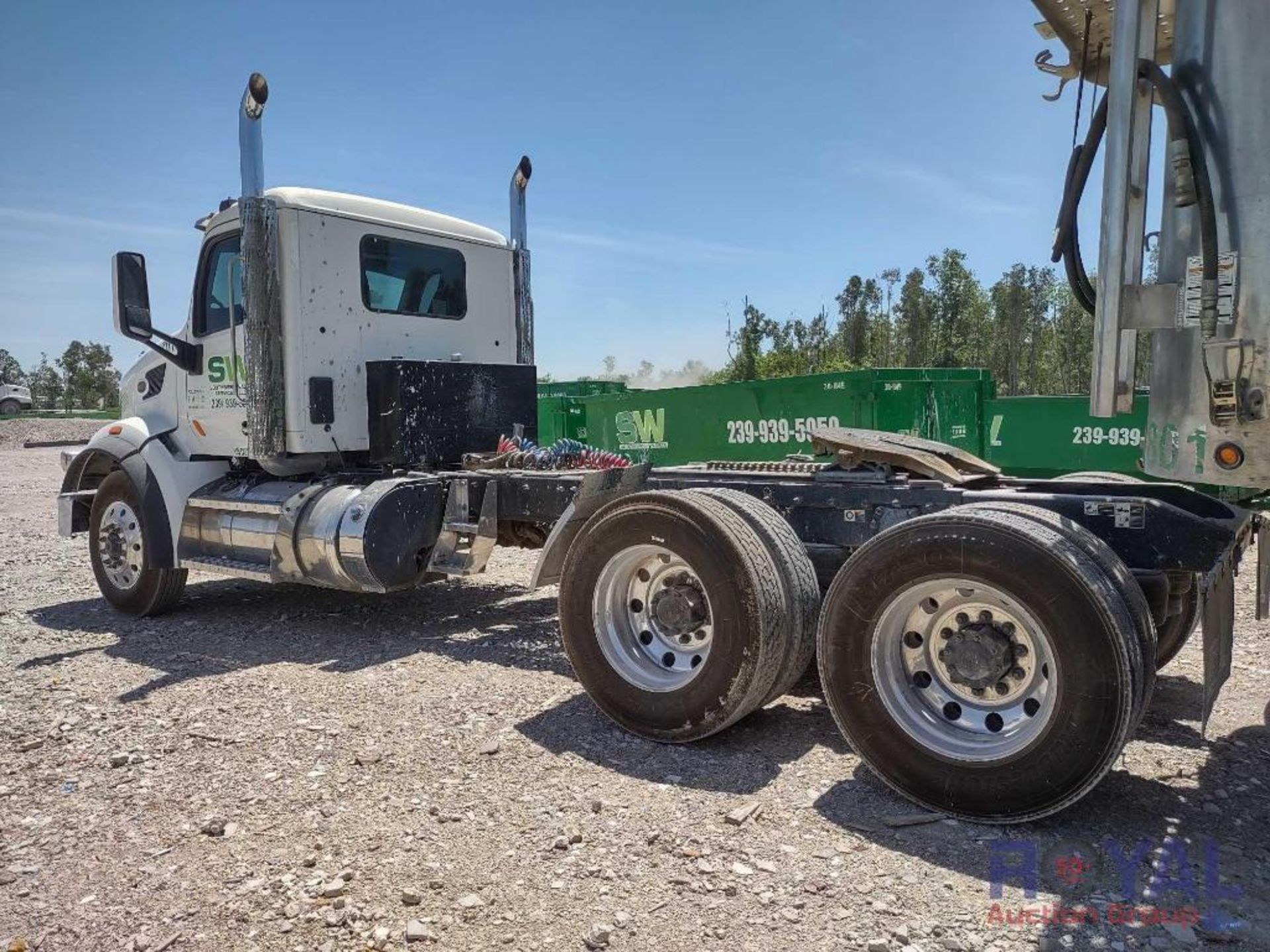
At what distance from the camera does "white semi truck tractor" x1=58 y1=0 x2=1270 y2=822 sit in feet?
10.6

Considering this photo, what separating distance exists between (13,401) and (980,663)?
54.5 metres

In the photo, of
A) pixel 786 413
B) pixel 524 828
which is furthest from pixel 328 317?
pixel 786 413

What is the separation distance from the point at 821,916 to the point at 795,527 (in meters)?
2.10

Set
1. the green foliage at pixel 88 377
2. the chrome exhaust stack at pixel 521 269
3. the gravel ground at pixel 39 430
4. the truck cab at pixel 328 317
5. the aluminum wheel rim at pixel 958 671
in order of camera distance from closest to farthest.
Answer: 1. the aluminum wheel rim at pixel 958 671
2. the truck cab at pixel 328 317
3. the chrome exhaust stack at pixel 521 269
4. the gravel ground at pixel 39 430
5. the green foliage at pixel 88 377

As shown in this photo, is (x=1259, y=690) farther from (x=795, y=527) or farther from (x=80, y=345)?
(x=80, y=345)

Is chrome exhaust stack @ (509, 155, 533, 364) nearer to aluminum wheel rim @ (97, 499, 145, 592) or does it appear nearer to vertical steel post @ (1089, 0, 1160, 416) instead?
aluminum wheel rim @ (97, 499, 145, 592)

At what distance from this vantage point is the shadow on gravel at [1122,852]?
2705 millimetres

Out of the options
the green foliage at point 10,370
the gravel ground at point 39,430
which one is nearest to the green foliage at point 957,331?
the gravel ground at point 39,430

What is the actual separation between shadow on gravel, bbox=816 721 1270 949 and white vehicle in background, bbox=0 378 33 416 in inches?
2073

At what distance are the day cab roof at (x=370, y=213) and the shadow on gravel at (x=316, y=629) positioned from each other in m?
3.05

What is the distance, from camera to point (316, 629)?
6.78 metres

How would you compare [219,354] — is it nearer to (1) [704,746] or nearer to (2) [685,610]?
(2) [685,610]

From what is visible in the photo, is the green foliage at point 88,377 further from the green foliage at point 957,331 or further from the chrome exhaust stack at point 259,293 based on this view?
the chrome exhaust stack at point 259,293

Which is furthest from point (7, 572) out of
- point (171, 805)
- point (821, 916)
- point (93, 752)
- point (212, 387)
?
point (821, 916)
